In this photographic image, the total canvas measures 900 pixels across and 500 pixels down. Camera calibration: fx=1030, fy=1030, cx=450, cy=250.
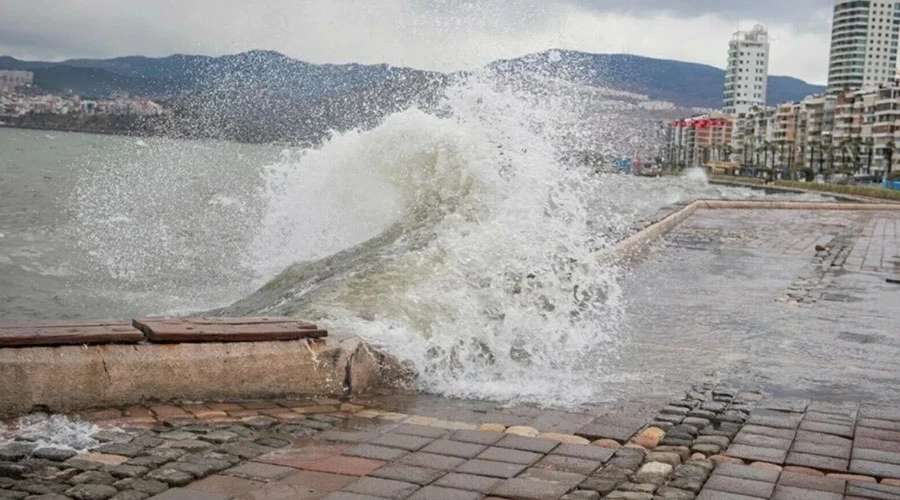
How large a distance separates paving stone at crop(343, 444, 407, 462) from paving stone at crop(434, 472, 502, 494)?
34 centimetres

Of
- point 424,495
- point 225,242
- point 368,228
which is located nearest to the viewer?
point 424,495

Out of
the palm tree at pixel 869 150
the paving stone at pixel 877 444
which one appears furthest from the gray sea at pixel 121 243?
the palm tree at pixel 869 150

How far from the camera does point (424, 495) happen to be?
3850mm

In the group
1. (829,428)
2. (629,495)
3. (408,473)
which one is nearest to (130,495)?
(408,473)

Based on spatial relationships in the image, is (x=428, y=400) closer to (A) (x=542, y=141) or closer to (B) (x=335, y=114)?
(A) (x=542, y=141)

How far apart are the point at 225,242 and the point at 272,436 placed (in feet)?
54.9

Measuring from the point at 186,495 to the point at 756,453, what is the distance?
8.10ft

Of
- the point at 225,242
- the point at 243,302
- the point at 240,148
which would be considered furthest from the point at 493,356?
the point at 240,148

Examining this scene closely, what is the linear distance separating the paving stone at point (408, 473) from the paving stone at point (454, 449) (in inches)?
9.7

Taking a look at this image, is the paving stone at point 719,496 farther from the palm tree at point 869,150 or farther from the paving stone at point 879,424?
the palm tree at point 869,150

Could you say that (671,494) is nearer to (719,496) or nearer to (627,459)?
(719,496)

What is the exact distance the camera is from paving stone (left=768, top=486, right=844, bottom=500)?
3.95 m

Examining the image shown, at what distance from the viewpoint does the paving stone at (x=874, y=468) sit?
434cm

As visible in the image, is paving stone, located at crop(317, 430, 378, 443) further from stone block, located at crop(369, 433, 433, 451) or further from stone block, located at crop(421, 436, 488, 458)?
stone block, located at crop(421, 436, 488, 458)
